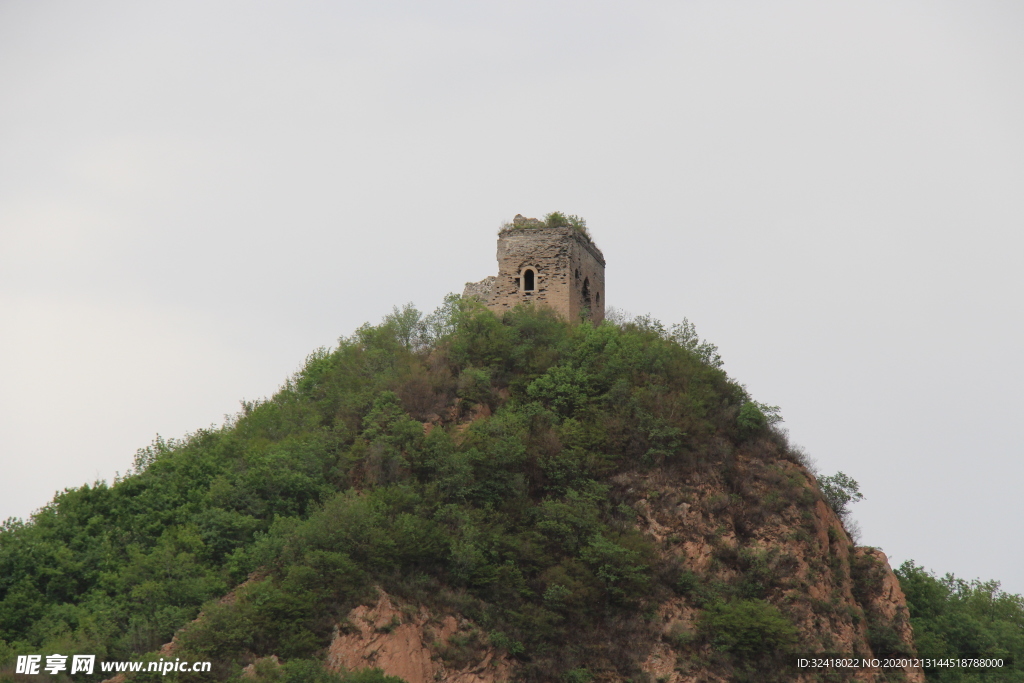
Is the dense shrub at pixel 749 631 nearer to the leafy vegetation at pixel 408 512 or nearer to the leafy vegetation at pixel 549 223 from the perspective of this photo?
the leafy vegetation at pixel 408 512

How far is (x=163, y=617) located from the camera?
27953mm

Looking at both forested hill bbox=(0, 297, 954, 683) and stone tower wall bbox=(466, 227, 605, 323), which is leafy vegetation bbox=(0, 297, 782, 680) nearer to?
forested hill bbox=(0, 297, 954, 683)

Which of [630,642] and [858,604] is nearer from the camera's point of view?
[630,642]

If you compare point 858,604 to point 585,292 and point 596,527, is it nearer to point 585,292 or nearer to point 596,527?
point 596,527

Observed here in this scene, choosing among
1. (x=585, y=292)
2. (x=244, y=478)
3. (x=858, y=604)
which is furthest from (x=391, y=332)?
(x=858, y=604)

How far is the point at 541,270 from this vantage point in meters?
41.3

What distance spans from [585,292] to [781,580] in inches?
589

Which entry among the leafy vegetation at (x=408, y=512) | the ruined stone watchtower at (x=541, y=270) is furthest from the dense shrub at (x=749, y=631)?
the ruined stone watchtower at (x=541, y=270)

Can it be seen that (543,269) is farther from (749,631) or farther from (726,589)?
(749,631)

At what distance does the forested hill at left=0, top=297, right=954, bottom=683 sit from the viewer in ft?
93.5

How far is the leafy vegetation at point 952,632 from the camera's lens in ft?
114

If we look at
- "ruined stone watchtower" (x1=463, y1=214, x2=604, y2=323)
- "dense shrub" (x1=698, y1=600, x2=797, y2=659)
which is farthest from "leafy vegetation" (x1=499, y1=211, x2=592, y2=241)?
"dense shrub" (x1=698, y1=600, x2=797, y2=659)

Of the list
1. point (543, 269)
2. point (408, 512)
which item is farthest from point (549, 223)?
point (408, 512)

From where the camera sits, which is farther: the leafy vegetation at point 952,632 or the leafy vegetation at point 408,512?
the leafy vegetation at point 952,632
